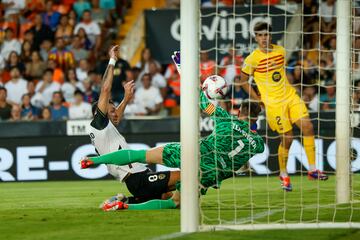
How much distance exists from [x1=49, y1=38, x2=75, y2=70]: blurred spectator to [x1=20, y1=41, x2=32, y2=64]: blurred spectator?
0.46 m

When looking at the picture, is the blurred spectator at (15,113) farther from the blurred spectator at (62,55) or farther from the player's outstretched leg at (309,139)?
the player's outstretched leg at (309,139)

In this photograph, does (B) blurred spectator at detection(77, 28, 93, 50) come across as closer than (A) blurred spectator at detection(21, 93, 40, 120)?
No

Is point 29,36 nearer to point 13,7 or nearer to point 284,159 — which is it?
point 13,7

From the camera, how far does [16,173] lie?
679 inches

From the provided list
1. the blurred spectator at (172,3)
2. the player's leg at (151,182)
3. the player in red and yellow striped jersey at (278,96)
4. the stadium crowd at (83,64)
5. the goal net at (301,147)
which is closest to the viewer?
the goal net at (301,147)

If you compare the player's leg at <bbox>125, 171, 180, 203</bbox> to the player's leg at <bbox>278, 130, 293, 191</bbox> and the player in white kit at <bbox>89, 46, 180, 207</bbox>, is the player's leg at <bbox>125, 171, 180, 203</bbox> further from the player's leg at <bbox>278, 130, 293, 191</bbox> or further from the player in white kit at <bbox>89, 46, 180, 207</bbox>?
the player's leg at <bbox>278, 130, 293, 191</bbox>

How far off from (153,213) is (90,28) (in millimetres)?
12053

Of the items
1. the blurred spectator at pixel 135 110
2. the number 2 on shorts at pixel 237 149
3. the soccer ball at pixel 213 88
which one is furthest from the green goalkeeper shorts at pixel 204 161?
the blurred spectator at pixel 135 110

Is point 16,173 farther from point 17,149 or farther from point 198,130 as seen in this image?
point 198,130

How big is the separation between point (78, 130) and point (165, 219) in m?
7.57

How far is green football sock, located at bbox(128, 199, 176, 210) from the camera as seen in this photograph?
11102 mm

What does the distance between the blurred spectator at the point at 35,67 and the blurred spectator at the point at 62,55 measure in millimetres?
247

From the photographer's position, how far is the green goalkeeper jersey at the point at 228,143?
1072cm

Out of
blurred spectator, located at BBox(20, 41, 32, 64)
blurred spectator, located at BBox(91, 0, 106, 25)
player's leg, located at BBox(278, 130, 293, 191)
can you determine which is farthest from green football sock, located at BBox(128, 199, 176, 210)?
blurred spectator, located at BBox(91, 0, 106, 25)
